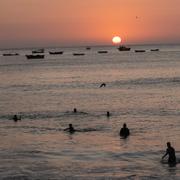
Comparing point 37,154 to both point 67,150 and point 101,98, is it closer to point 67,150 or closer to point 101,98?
point 67,150

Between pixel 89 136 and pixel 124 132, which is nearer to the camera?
pixel 124 132

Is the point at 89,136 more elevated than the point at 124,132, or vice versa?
the point at 124,132

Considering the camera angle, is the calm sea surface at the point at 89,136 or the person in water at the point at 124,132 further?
the person in water at the point at 124,132

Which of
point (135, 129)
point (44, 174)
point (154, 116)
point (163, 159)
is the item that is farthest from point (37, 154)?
point (154, 116)

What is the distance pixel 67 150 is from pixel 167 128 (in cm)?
1051

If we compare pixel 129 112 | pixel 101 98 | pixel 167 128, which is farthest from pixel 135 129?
pixel 101 98

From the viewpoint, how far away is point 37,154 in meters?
29.5

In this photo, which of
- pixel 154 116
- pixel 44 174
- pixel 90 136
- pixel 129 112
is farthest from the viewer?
pixel 129 112

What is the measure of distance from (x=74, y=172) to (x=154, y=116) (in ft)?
70.4

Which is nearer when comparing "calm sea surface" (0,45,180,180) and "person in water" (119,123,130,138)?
"calm sea surface" (0,45,180,180)

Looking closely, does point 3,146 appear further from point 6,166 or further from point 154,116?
point 154,116

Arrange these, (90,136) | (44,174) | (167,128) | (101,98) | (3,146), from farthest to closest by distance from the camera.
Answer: (101,98), (167,128), (90,136), (3,146), (44,174)

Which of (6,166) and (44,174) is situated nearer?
(44,174)

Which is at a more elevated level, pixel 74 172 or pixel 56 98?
pixel 56 98
